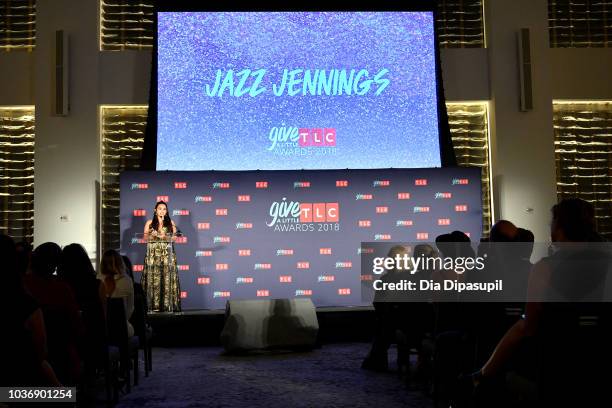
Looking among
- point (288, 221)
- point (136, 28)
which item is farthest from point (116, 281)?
point (136, 28)

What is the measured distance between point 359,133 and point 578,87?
3430mm

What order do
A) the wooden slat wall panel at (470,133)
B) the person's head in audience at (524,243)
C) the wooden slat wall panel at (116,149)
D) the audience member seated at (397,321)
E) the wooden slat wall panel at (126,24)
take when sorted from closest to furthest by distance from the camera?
1. the person's head in audience at (524,243)
2. the audience member seated at (397,321)
3. the wooden slat wall panel at (116,149)
4. the wooden slat wall panel at (126,24)
5. the wooden slat wall panel at (470,133)

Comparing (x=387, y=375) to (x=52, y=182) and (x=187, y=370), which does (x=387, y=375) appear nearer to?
(x=187, y=370)

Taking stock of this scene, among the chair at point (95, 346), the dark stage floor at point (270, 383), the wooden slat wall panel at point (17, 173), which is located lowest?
the dark stage floor at point (270, 383)

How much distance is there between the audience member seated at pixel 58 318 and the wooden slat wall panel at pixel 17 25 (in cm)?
793

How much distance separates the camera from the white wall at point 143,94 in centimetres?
995

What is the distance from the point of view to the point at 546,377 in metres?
2.54

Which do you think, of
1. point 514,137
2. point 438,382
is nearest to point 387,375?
point 438,382

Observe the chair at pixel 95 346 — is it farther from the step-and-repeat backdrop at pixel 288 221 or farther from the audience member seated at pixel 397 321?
the step-and-repeat backdrop at pixel 288 221

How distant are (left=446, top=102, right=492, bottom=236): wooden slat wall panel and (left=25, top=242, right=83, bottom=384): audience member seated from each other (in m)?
8.01

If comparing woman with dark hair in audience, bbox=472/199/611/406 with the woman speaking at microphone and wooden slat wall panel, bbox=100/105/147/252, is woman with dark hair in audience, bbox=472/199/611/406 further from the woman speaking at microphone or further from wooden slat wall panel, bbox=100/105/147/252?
wooden slat wall panel, bbox=100/105/147/252

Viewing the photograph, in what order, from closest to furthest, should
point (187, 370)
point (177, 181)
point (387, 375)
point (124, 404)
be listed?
point (124, 404), point (387, 375), point (187, 370), point (177, 181)

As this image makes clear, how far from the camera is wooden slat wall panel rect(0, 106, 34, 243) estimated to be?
10.3m

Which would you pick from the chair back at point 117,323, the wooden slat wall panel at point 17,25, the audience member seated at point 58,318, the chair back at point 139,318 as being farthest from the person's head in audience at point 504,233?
the wooden slat wall panel at point 17,25
